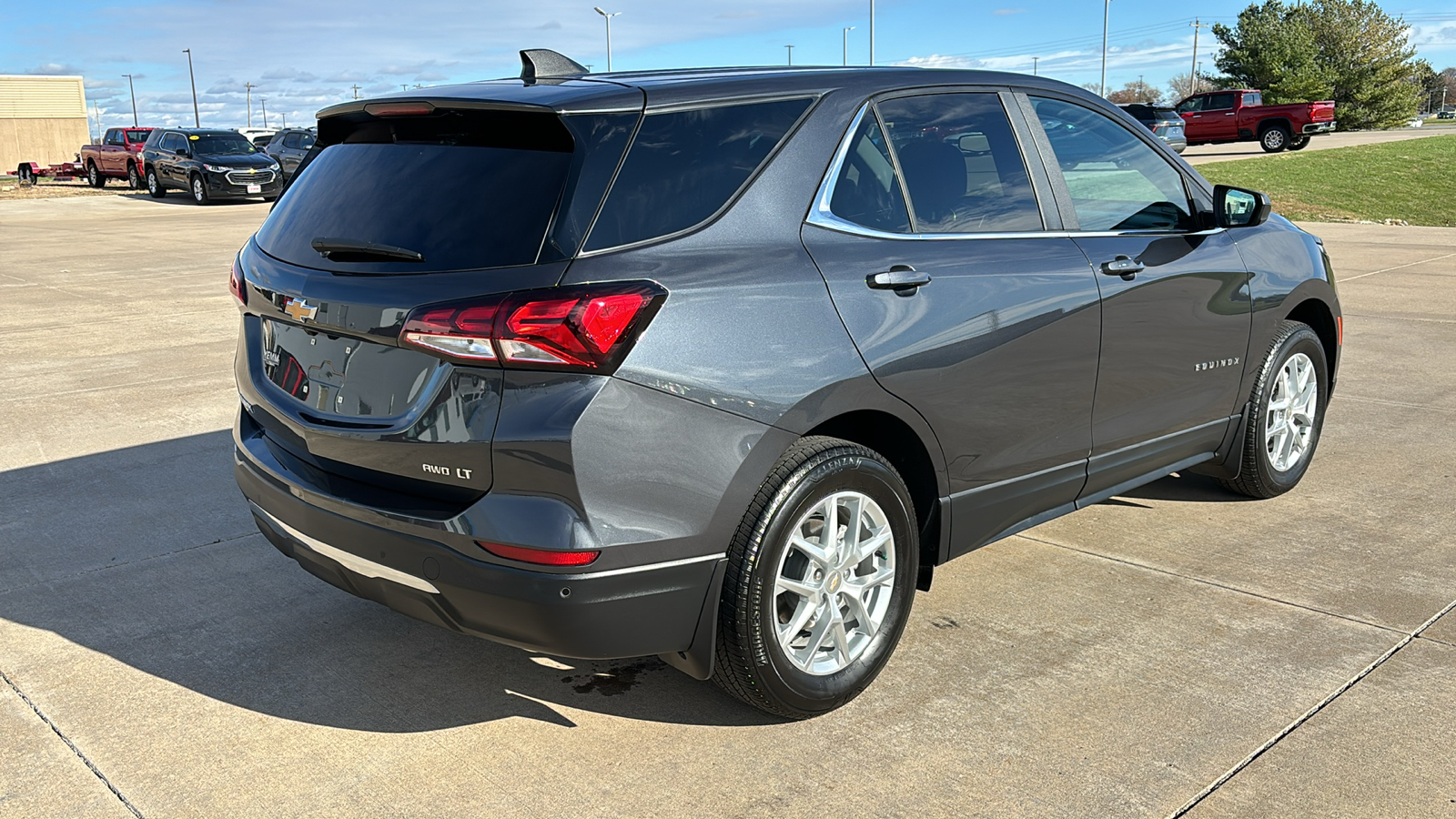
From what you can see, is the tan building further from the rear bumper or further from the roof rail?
the rear bumper

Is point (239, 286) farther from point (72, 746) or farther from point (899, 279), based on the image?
point (899, 279)

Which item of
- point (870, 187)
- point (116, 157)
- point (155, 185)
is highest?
point (116, 157)

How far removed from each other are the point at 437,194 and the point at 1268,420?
3625 millimetres

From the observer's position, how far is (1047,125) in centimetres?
406

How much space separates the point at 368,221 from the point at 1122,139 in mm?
2682

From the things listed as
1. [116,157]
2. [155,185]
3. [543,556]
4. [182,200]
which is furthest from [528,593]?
[116,157]

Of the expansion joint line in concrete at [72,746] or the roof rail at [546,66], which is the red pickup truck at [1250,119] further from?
the expansion joint line in concrete at [72,746]

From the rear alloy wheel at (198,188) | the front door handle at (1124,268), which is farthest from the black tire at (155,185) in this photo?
the front door handle at (1124,268)

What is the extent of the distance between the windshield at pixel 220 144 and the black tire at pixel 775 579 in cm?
2957

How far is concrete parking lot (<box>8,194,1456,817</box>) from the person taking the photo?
9.75ft

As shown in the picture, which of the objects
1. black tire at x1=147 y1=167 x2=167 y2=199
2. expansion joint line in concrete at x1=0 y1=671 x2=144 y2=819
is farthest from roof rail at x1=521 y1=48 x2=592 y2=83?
black tire at x1=147 y1=167 x2=167 y2=199

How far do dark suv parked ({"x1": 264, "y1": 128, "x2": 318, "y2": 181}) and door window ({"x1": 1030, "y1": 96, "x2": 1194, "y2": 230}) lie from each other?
29.9 meters

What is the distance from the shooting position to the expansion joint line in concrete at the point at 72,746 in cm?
295

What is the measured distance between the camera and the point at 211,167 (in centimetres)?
2845
